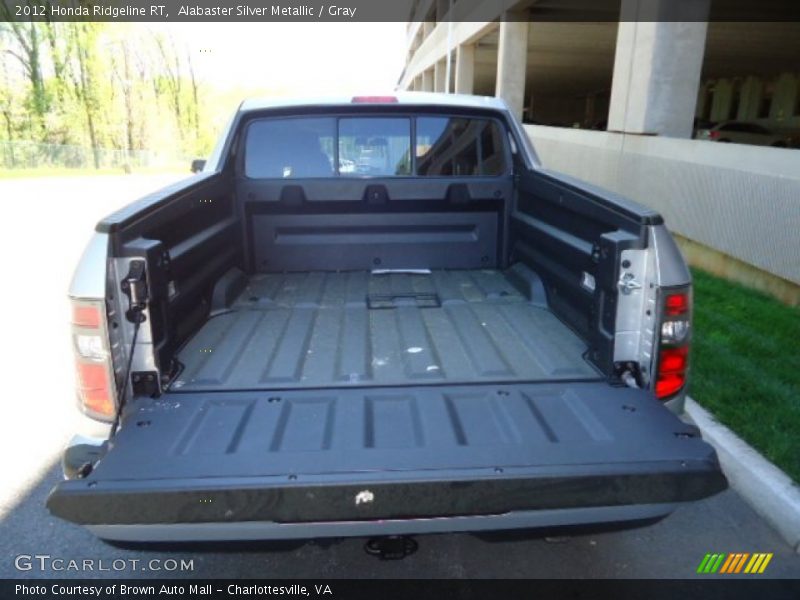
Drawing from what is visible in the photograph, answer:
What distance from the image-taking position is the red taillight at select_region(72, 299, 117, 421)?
7.55 ft

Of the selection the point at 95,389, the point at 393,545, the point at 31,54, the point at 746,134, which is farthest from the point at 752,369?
the point at 31,54

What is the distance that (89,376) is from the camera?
2.40 m

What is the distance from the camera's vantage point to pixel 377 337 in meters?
3.29

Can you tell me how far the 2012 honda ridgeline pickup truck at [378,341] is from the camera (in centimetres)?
200

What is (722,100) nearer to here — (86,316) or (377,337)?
(377,337)

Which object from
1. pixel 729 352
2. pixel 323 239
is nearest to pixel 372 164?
pixel 323 239

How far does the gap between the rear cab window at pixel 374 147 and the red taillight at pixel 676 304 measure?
2122 millimetres

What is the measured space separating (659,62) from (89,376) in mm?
8988

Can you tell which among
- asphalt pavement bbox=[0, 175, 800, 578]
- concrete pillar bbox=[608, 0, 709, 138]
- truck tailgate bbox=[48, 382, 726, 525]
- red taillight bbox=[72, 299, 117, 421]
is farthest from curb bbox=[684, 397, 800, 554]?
concrete pillar bbox=[608, 0, 709, 138]

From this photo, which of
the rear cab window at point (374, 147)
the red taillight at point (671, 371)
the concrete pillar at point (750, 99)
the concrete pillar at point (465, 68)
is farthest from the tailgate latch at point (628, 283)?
the concrete pillar at point (750, 99)

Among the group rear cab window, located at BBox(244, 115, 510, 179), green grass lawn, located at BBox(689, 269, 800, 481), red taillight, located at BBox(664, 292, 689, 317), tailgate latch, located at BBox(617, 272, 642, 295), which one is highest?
rear cab window, located at BBox(244, 115, 510, 179)

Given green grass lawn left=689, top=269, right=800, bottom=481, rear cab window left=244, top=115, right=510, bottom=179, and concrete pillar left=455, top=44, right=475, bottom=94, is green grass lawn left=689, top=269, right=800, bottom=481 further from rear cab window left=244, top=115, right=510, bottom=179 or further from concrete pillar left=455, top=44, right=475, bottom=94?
concrete pillar left=455, top=44, right=475, bottom=94

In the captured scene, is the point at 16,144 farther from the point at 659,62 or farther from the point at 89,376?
the point at 89,376

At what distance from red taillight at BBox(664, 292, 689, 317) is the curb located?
4.46 feet
